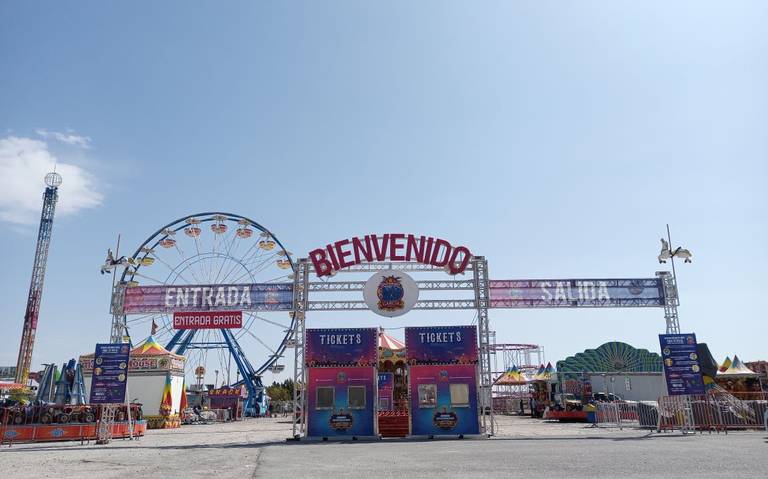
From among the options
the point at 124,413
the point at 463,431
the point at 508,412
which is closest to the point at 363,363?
the point at 463,431

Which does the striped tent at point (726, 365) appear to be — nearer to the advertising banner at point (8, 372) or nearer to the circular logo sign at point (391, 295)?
the circular logo sign at point (391, 295)

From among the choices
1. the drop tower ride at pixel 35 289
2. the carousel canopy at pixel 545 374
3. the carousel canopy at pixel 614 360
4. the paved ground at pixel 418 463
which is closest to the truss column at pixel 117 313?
the paved ground at pixel 418 463

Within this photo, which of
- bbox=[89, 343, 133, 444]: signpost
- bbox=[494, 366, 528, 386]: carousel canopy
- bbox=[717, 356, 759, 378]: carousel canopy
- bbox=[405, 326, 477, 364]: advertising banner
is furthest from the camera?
bbox=[494, 366, 528, 386]: carousel canopy

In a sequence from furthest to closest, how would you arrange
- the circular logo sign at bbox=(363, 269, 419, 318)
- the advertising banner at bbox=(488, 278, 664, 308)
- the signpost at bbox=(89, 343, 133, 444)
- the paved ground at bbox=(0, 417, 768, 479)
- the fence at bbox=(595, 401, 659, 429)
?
1. the fence at bbox=(595, 401, 659, 429)
2. the advertising banner at bbox=(488, 278, 664, 308)
3. the circular logo sign at bbox=(363, 269, 419, 318)
4. the signpost at bbox=(89, 343, 133, 444)
5. the paved ground at bbox=(0, 417, 768, 479)

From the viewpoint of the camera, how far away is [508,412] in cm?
5541

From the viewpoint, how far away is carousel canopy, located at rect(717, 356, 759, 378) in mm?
36781

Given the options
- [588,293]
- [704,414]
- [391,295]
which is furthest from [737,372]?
[391,295]

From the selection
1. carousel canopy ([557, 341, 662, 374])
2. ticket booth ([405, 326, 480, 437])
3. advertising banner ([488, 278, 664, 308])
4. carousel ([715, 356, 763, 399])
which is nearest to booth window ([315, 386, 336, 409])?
ticket booth ([405, 326, 480, 437])

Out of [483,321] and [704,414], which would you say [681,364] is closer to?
[704,414]

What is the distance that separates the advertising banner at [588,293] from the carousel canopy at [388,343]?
867 cm

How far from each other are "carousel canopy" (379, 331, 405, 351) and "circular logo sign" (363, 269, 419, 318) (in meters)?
8.64

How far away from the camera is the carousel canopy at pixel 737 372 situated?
121 feet

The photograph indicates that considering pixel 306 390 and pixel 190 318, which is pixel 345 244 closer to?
pixel 306 390

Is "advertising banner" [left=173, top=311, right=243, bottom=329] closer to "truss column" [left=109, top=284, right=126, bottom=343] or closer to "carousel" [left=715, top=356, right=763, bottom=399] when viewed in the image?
"truss column" [left=109, top=284, right=126, bottom=343]
